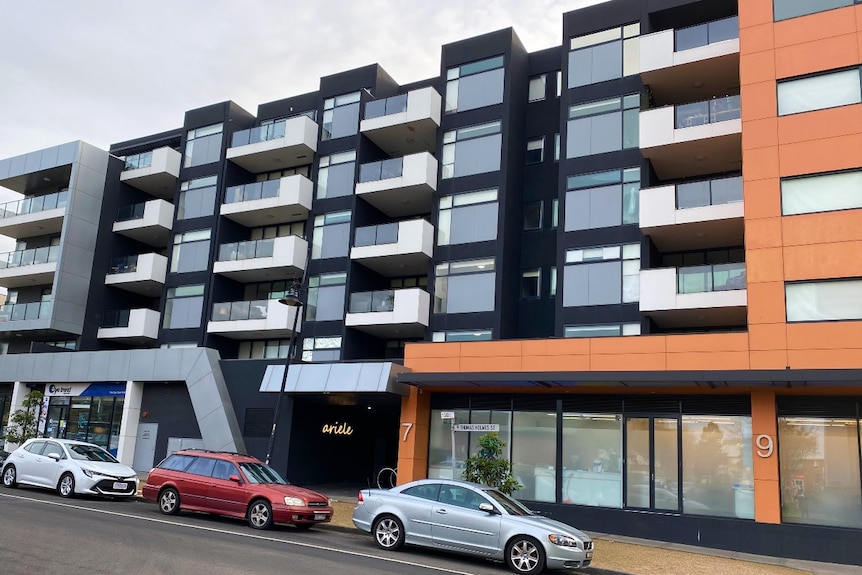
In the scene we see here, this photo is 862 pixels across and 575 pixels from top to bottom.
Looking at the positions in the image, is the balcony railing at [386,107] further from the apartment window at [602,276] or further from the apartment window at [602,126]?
the apartment window at [602,276]

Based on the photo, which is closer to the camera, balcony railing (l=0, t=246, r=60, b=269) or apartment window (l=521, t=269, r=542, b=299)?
apartment window (l=521, t=269, r=542, b=299)

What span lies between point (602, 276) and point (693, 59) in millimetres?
8391

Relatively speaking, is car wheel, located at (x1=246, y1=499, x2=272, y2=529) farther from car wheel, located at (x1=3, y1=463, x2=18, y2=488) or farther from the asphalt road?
car wheel, located at (x1=3, y1=463, x2=18, y2=488)

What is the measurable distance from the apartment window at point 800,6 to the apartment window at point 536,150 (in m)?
10.7

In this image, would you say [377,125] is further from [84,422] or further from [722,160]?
[84,422]

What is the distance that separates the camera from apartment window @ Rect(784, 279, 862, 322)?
1933cm

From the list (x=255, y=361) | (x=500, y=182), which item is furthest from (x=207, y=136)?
(x=500, y=182)

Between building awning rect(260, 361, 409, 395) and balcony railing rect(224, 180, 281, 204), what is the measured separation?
10539 millimetres

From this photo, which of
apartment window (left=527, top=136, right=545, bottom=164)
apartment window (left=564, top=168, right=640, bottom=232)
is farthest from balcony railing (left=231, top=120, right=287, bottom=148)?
apartment window (left=564, top=168, right=640, bottom=232)

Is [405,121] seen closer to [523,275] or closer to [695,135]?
[523,275]

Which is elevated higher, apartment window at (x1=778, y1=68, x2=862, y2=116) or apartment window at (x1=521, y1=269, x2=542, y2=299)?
apartment window at (x1=778, y1=68, x2=862, y2=116)

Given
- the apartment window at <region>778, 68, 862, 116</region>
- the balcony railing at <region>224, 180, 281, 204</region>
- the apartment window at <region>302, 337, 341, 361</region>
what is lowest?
the apartment window at <region>302, 337, 341, 361</region>

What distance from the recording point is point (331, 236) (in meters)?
34.1

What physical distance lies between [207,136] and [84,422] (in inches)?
622
